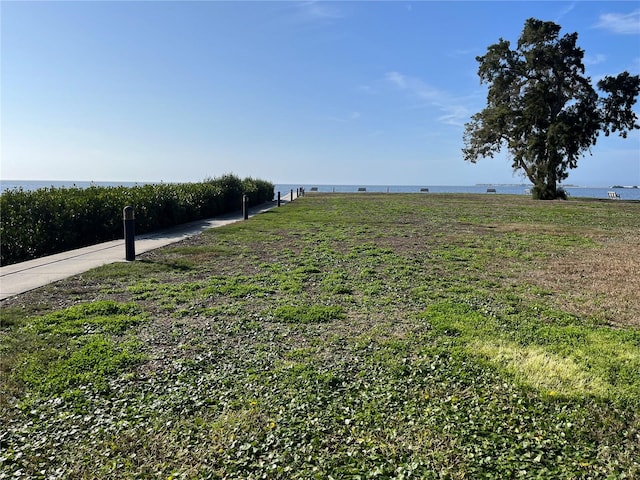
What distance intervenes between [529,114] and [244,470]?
36.1m

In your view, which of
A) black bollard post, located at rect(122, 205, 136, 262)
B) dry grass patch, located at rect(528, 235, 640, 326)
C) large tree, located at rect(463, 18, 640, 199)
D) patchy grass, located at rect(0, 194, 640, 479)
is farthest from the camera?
large tree, located at rect(463, 18, 640, 199)

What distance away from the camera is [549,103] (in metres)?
32.8

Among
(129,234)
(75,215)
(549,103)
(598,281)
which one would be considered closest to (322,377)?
→ (598,281)

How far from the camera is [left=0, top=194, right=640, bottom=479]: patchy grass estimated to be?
240 cm

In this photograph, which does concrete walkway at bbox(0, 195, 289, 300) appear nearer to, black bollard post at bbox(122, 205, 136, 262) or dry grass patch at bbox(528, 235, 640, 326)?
black bollard post at bbox(122, 205, 136, 262)

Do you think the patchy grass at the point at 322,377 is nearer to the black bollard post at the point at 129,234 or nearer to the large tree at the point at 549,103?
the black bollard post at the point at 129,234

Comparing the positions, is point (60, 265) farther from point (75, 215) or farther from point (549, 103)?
point (549, 103)

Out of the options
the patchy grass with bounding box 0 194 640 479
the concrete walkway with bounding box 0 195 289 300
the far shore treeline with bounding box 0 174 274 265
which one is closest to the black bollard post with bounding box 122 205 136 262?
the concrete walkway with bounding box 0 195 289 300

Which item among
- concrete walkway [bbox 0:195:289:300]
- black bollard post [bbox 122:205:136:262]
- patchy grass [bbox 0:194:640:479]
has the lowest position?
patchy grass [bbox 0:194:640:479]

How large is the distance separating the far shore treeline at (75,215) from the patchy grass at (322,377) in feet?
10.6

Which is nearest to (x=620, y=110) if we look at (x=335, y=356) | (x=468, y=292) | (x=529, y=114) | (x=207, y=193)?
(x=529, y=114)

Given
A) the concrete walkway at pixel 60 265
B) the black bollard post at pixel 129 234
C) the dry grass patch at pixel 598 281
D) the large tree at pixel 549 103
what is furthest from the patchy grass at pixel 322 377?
the large tree at pixel 549 103

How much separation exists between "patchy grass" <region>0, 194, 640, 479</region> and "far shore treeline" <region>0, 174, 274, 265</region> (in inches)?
128

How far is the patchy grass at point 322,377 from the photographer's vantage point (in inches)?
94.3
